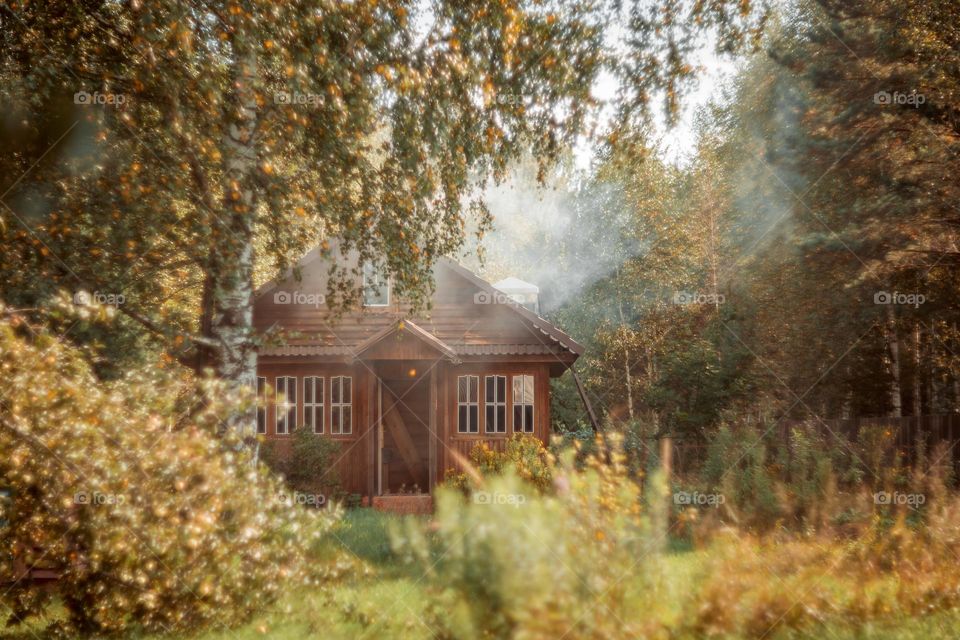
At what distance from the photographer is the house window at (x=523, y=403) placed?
1435cm

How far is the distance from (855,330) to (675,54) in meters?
12.3

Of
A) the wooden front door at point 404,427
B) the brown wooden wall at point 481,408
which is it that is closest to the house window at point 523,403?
the brown wooden wall at point 481,408

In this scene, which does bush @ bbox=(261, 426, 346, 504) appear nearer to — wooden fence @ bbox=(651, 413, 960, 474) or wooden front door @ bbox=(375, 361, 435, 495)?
wooden front door @ bbox=(375, 361, 435, 495)

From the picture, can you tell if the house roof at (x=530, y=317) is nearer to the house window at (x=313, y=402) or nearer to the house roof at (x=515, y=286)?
the house window at (x=313, y=402)

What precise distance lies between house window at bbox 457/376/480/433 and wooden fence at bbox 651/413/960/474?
5.10 metres

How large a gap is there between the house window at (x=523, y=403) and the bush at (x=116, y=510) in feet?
32.0

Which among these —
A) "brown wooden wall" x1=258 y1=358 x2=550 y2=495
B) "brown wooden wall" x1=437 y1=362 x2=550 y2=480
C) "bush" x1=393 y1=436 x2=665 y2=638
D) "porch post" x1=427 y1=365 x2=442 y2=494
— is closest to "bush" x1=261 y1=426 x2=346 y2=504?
"brown wooden wall" x1=258 y1=358 x2=550 y2=495

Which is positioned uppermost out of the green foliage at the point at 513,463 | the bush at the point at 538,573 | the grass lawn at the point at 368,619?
the bush at the point at 538,573

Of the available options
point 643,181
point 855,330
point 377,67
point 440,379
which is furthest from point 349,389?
point 643,181

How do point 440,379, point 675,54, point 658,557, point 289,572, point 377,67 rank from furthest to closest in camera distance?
point 440,379, point 675,54, point 377,67, point 289,572, point 658,557

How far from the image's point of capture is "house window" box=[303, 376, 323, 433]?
14.4m

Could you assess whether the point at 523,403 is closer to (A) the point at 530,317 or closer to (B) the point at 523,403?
(B) the point at 523,403

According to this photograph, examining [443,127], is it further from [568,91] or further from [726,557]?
[726,557]

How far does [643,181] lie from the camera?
83.3 ft
